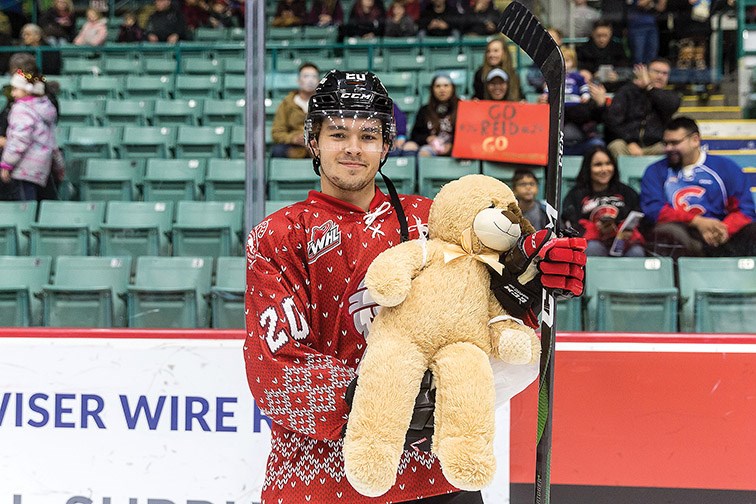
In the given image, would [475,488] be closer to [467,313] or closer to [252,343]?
[467,313]

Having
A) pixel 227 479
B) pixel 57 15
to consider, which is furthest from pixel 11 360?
pixel 57 15

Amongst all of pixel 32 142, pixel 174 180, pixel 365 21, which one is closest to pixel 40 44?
pixel 32 142

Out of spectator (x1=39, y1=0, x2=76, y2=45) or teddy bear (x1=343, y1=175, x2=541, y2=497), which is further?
spectator (x1=39, y1=0, x2=76, y2=45)

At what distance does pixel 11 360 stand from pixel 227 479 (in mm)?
703

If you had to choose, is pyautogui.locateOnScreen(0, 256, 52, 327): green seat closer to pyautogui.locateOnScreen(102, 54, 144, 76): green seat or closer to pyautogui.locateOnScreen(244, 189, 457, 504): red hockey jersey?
pyautogui.locateOnScreen(244, 189, 457, 504): red hockey jersey

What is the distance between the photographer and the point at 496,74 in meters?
3.90

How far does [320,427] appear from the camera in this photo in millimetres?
1542

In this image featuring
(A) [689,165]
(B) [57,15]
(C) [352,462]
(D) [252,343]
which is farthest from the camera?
(B) [57,15]

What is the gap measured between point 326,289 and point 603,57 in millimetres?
3102

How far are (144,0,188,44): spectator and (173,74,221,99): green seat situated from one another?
8.0 inches

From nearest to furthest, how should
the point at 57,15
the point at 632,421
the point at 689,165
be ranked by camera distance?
1. the point at 632,421
2. the point at 689,165
3. the point at 57,15

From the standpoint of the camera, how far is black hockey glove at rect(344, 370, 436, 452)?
5.02 ft

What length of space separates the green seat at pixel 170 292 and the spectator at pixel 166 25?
1713 millimetres

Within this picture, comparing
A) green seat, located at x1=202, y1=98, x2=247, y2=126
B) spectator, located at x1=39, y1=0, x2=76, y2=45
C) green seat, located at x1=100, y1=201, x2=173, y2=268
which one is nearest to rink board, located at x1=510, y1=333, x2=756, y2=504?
green seat, located at x1=100, y1=201, x2=173, y2=268
